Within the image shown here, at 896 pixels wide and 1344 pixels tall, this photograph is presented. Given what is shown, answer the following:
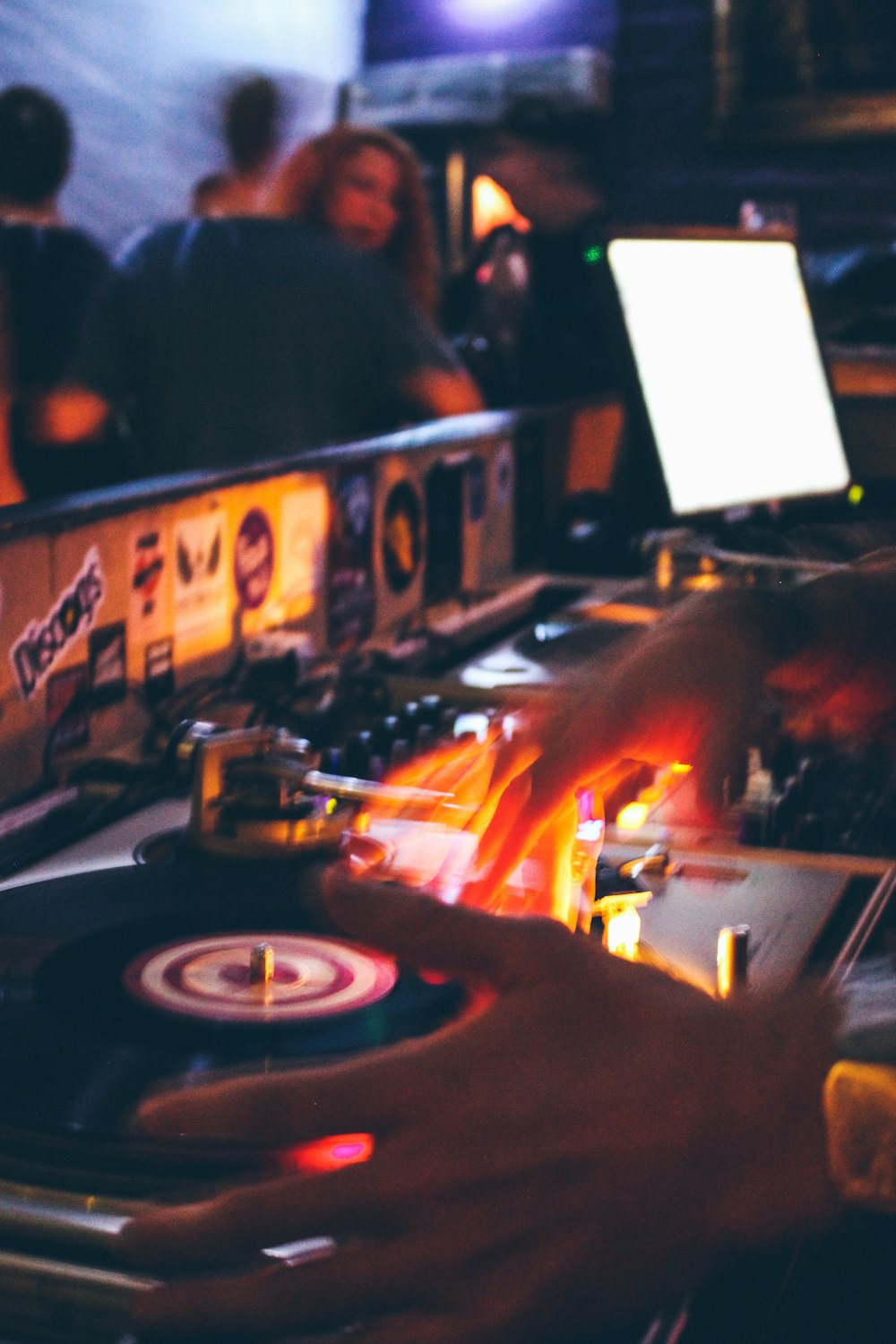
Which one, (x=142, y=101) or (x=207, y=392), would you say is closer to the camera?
(x=207, y=392)

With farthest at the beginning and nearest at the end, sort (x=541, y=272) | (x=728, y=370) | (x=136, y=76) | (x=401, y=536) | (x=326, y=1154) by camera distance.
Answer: (x=541, y=272) < (x=136, y=76) < (x=728, y=370) < (x=401, y=536) < (x=326, y=1154)

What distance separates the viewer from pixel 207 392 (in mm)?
2416

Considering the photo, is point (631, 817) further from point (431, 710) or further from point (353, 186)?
point (353, 186)

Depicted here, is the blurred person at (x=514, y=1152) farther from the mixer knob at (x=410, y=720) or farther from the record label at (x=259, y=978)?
the mixer knob at (x=410, y=720)

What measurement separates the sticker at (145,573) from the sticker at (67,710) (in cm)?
10

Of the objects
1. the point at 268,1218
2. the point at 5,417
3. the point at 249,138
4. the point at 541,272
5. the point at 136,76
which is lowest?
the point at 268,1218

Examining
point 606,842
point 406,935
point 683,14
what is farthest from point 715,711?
point 683,14

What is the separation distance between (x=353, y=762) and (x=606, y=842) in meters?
0.22

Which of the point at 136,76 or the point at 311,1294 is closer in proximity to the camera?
the point at 311,1294

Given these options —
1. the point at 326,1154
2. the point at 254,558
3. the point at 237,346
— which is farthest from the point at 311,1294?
the point at 237,346

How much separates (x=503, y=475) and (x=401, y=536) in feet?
1.46

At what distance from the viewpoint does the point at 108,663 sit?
1.26 metres

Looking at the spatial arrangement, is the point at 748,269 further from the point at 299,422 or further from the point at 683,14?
the point at 683,14


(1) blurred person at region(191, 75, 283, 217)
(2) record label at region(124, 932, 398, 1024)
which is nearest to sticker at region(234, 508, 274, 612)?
(2) record label at region(124, 932, 398, 1024)
